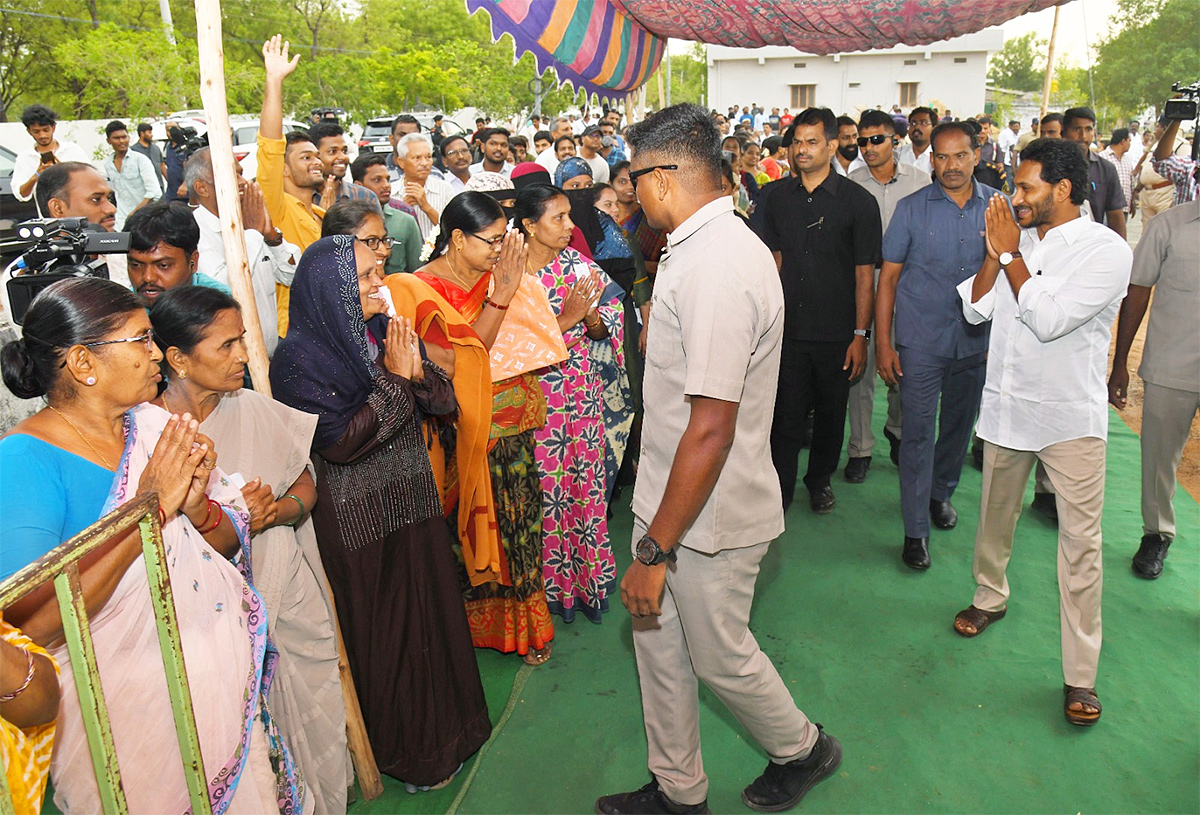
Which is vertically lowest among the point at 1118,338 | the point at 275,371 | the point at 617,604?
the point at 617,604

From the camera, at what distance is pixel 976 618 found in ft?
11.1

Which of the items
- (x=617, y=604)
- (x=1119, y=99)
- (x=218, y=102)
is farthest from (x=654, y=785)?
(x=1119, y=99)

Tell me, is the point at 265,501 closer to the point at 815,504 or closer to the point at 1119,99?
the point at 815,504

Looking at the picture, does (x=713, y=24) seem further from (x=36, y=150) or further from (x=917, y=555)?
(x=36, y=150)

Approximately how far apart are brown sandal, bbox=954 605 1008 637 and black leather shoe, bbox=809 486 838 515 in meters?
1.15

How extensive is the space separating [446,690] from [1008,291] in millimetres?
2458

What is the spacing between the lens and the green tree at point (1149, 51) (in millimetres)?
25766

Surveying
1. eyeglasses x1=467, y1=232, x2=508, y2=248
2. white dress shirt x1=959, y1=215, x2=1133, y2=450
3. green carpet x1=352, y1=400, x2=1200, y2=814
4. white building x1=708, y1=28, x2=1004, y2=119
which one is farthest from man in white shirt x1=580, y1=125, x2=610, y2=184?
white building x1=708, y1=28, x2=1004, y2=119

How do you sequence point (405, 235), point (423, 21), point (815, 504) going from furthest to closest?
point (423, 21) < point (405, 235) < point (815, 504)

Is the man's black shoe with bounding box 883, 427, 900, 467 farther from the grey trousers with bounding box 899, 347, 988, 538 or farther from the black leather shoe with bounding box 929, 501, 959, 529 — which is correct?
the grey trousers with bounding box 899, 347, 988, 538

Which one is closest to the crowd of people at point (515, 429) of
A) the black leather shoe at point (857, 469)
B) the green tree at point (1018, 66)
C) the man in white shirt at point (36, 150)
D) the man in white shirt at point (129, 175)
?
the black leather shoe at point (857, 469)

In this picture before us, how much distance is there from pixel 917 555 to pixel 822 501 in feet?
2.31

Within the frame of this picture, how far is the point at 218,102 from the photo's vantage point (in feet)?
7.63

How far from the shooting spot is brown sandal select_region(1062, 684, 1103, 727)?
111 inches
